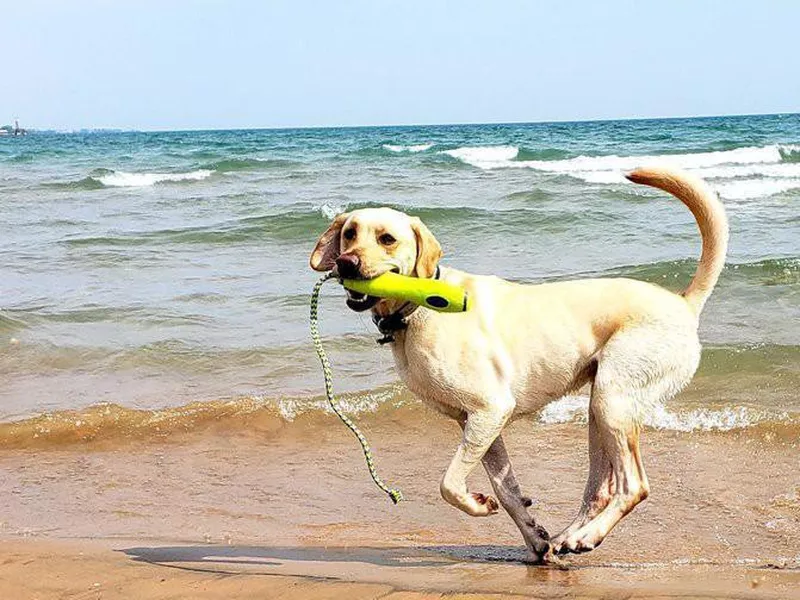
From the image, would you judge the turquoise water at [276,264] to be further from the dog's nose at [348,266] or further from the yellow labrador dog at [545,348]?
the dog's nose at [348,266]

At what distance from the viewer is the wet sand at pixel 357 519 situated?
3850mm

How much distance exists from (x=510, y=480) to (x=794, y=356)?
164 inches

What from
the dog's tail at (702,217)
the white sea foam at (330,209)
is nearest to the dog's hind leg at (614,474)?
the dog's tail at (702,217)

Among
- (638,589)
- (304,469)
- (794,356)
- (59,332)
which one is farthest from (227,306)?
(638,589)

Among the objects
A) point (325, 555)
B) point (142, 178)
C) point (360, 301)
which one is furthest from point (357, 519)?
point (142, 178)

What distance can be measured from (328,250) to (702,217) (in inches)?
65.6

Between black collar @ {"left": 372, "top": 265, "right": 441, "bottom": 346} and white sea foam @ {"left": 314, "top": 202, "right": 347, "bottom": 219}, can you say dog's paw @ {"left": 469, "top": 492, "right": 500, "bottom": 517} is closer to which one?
black collar @ {"left": 372, "top": 265, "right": 441, "bottom": 346}

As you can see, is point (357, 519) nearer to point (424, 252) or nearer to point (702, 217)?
point (424, 252)

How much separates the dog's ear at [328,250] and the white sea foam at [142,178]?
925 inches

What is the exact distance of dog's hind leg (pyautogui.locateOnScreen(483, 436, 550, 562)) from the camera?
4375mm

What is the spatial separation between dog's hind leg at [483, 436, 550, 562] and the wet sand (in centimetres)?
12

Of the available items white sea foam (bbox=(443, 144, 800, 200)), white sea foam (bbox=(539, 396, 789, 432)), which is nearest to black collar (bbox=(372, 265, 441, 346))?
white sea foam (bbox=(539, 396, 789, 432))

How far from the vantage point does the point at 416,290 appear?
157 inches

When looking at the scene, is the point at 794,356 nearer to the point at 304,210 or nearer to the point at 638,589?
the point at 638,589
